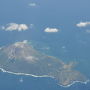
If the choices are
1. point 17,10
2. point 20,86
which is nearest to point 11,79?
point 20,86

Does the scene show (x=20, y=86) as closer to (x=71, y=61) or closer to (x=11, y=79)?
(x=11, y=79)

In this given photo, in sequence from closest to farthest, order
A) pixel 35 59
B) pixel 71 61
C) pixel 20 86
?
pixel 20 86
pixel 71 61
pixel 35 59

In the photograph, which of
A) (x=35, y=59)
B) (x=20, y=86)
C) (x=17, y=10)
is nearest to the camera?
(x=20, y=86)

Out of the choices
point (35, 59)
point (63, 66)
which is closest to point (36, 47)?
point (35, 59)

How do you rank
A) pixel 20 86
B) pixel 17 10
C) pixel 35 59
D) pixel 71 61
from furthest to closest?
pixel 17 10 < pixel 35 59 < pixel 71 61 < pixel 20 86

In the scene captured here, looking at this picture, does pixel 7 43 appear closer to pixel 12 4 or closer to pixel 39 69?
pixel 39 69

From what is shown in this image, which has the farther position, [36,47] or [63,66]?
[36,47]
